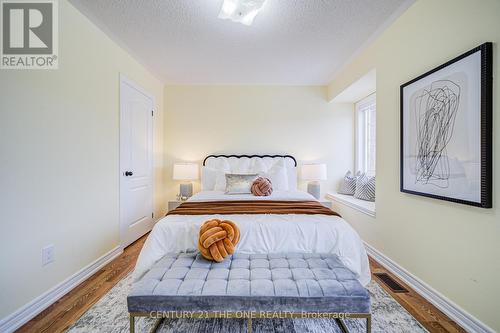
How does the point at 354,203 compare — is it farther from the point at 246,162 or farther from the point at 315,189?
the point at 246,162

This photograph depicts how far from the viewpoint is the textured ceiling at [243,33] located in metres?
2.04

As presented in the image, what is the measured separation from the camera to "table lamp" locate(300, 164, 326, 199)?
12.1 feet

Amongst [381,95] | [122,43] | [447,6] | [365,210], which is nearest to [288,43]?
[381,95]

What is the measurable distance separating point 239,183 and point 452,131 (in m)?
2.27

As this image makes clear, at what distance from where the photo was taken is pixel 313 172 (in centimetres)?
373

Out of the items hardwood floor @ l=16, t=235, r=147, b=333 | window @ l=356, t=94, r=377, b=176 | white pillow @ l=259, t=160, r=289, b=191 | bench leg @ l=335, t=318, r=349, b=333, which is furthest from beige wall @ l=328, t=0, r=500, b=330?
hardwood floor @ l=16, t=235, r=147, b=333

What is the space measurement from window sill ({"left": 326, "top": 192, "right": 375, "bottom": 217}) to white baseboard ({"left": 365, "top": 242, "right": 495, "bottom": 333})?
1.83 ft

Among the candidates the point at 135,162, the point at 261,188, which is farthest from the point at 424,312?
the point at 135,162

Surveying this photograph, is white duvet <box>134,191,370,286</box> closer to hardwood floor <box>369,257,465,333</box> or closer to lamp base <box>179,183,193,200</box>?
hardwood floor <box>369,257,465,333</box>

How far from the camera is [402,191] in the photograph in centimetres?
216

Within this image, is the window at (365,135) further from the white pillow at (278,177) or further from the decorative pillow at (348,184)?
the white pillow at (278,177)

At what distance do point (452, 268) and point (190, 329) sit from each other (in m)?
1.96

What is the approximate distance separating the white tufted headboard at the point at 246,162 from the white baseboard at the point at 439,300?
1780 mm

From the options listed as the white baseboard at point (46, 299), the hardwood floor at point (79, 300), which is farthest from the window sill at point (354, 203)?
the white baseboard at point (46, 299)
